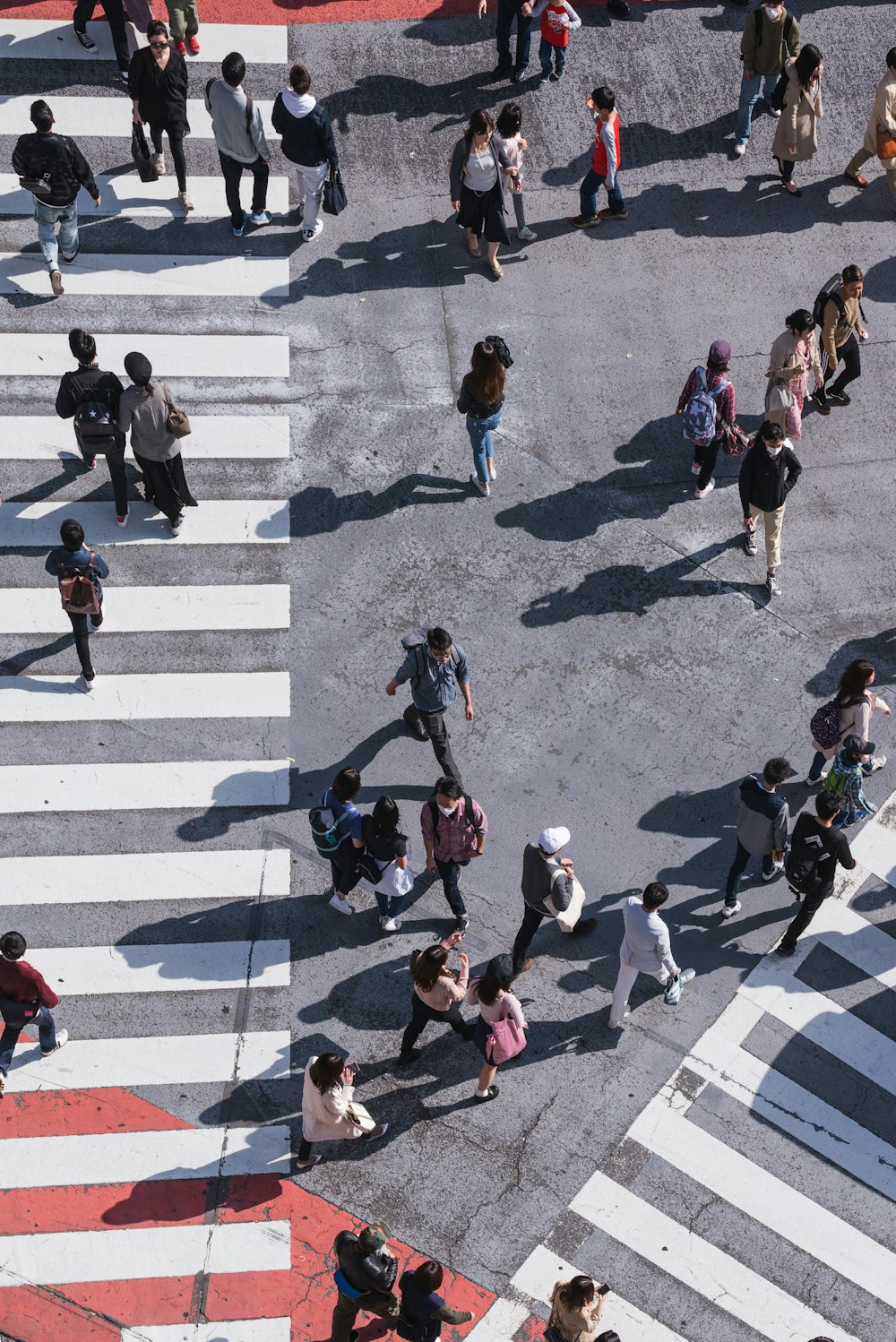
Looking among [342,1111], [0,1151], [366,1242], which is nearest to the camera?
[366,1242]

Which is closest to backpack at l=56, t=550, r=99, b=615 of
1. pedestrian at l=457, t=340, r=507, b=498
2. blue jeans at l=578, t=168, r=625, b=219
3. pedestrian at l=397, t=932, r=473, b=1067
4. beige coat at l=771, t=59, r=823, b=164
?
pedestrian at l=457, t=340, r=507, b=498

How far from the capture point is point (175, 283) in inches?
636

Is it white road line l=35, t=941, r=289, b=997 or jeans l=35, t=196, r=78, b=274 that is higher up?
jeans l=35, t=196, r=78, b=274

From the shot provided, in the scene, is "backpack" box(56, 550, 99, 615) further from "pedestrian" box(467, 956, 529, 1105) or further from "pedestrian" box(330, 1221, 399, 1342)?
"pedestrian" box(330, 1221, 399, 1342)

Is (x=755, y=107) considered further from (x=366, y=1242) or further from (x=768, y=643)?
(x=366, y=1242)

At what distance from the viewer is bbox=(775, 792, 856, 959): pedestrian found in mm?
11445

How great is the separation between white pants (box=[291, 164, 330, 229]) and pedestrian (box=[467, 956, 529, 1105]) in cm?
924

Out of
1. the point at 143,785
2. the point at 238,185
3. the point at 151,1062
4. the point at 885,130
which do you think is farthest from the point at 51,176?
the point at 885,130

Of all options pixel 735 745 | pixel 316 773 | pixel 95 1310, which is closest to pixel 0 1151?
pixel 95 1310

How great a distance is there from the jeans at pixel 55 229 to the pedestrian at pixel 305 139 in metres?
2.38

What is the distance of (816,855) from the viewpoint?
38.0 ft

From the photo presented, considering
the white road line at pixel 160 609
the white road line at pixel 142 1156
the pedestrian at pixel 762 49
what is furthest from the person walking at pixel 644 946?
the pedestrian at pixel 762 49

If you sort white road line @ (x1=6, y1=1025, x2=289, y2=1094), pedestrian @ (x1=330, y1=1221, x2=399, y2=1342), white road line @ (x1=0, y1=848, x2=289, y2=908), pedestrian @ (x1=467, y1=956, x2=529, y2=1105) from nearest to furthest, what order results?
pedestrian @ (x1=330, y1=1221, x2=399, y2=1342) → pedestrian @ (x1=467, y1=956, x2=529, y2=1105) → white road line @ (x1=6, y1=1025, x2=289, y2=1094) → white road line @ (x1=0, y1=848, x2=289, y2=908)

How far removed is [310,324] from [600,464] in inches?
141
